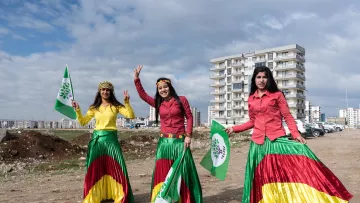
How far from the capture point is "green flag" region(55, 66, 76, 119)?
588 cm

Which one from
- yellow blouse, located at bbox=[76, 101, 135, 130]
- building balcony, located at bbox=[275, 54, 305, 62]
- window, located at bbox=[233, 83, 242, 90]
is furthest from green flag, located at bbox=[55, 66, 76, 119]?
window, located at bbox=[233, 83, 242, 90]

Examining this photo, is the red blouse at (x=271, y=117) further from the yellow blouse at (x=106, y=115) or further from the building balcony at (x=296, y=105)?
the building balcony at (x=296, y=105)

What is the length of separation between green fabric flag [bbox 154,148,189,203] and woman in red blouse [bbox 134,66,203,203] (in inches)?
3.9

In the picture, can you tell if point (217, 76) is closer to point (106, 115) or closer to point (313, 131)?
point (313, 131)

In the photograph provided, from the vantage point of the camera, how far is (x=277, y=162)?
426cm

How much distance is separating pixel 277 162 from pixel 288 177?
22cm

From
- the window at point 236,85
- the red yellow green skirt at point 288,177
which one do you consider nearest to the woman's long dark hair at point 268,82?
the red yellow green skirt at point 288,177

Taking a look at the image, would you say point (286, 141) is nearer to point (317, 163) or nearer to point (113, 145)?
point (317, 163)

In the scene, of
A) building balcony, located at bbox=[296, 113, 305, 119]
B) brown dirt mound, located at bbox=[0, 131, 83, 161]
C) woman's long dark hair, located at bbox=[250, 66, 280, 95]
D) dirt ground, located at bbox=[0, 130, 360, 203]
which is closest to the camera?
woman's long dark hair, located at bbox=[250, 66, 280, 95]

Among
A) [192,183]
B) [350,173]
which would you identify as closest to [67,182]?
[192,183]

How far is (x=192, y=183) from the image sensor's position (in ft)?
16.4

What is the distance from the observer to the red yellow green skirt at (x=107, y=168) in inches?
217

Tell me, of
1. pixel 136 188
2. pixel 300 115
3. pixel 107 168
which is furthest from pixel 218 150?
pixel 300 115

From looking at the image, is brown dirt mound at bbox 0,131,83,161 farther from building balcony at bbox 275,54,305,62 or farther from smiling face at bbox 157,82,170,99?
building balcony at bbox 275,54,305,62
